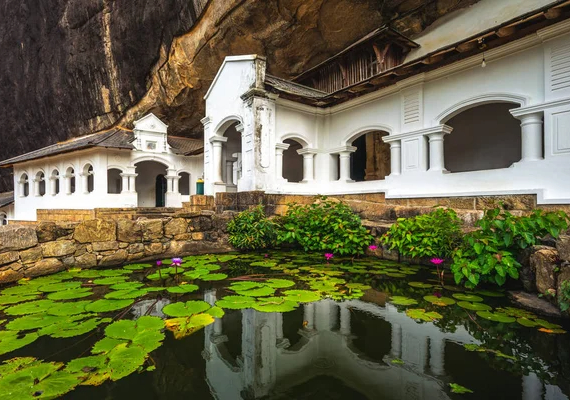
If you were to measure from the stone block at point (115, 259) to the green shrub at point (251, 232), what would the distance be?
2.10 meters

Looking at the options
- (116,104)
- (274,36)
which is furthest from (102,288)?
(116,104)

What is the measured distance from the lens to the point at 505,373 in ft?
6.23

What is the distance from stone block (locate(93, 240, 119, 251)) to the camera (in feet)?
16.3

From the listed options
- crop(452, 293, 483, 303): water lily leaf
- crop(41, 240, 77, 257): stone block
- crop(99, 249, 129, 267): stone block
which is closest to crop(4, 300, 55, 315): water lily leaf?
crop(41, 240, 77, 257): stone block

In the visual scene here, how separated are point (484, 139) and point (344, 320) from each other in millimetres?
9636

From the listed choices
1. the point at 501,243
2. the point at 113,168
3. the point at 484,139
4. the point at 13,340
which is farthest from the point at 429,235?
the point at 113,168

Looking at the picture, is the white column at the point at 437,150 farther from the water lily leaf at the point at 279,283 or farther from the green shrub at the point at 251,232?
the water lily leaf at the point at 279,283

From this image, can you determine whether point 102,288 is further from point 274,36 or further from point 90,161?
point 90,161

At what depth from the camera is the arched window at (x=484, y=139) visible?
9023 mm

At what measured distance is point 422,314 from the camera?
2.88 metres

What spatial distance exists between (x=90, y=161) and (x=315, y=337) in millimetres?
16228

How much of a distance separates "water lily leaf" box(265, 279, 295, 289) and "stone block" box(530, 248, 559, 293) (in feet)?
9.06

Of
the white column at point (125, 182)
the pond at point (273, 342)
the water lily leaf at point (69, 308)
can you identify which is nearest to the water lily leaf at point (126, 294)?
the pond at point (273, 342)

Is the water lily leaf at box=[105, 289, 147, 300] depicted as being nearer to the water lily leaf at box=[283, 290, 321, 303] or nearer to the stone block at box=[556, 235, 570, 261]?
the water lily leaf at box=[283, 290, 321, 303]
